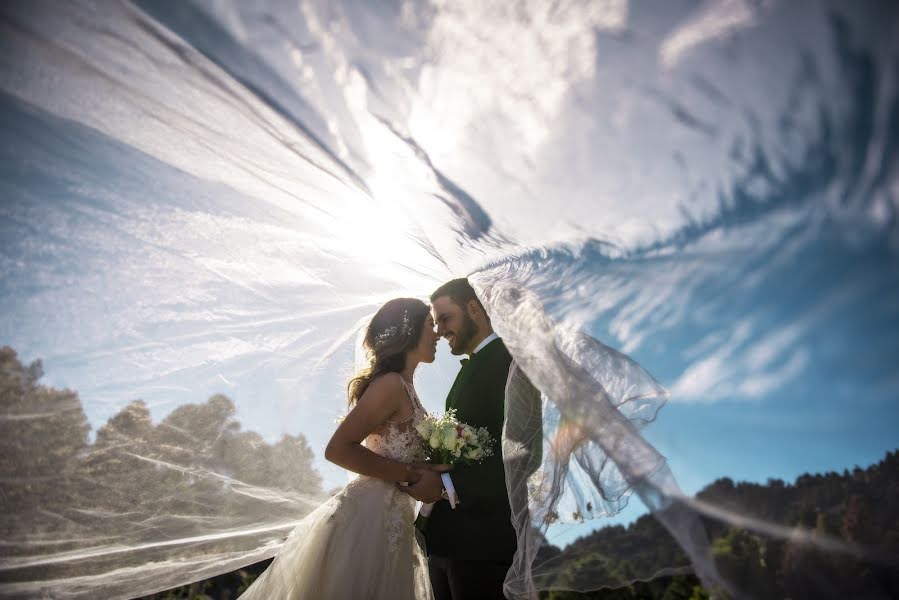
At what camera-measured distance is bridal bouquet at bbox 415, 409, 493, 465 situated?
2.92 meters

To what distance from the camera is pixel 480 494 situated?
2896 mm

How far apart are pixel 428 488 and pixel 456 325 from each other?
116 centimetres

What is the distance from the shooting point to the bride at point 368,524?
2.86 m

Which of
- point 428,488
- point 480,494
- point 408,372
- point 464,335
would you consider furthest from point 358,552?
point 464,335

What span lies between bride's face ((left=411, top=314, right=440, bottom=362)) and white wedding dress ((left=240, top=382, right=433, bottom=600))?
2.20 ft

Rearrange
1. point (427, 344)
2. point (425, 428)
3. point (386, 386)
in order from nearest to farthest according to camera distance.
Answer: point (425, 428)
point (386, 386)
point (427, 344)

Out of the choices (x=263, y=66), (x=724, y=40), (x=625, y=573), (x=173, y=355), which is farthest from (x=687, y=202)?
(x=173, y=355)

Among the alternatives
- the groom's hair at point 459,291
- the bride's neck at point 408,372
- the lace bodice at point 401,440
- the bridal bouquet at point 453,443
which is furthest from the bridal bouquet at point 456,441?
the groom's hair at point 459,291

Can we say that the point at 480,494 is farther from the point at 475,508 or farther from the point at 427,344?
the point at 427,344

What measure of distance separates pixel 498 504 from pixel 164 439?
7.48ft

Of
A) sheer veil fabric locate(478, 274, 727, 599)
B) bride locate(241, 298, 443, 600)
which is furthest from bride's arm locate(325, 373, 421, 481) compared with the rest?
sheer veil fabric locate(478, 274, 727, 599)

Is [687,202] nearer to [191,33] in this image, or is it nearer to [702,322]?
[702,322]

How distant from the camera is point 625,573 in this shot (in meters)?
1.94

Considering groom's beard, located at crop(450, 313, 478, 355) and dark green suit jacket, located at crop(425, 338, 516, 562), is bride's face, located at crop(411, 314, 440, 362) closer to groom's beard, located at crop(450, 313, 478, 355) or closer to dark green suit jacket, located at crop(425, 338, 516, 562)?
groom's beard, located at crop(450, 313, 478, 355)
